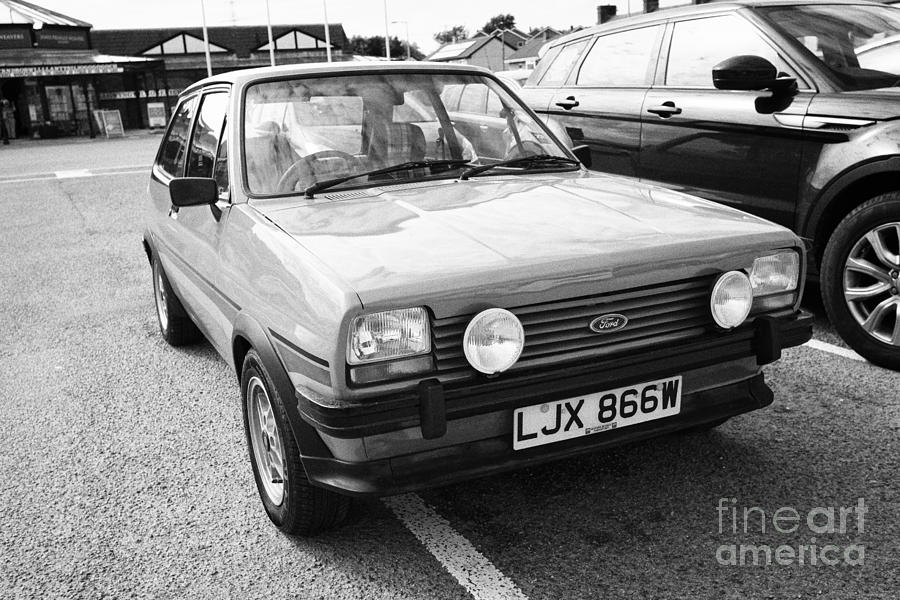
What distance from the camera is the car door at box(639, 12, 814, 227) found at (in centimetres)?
462

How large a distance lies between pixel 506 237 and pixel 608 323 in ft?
1.39

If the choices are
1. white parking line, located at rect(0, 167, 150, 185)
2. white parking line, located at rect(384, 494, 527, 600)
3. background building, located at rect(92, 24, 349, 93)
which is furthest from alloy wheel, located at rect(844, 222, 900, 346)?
background building, located at rect(92, 24, 349, 93)

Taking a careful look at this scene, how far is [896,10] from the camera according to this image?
210 inches

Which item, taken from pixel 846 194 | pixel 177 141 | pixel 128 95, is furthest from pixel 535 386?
pixel 128 95

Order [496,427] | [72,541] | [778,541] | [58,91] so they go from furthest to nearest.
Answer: [58,91] < [72,541] < [778,541] < [496,427]

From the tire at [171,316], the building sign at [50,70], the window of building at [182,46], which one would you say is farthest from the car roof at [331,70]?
the window of building at [182,46]

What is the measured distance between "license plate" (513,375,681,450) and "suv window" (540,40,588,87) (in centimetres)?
458

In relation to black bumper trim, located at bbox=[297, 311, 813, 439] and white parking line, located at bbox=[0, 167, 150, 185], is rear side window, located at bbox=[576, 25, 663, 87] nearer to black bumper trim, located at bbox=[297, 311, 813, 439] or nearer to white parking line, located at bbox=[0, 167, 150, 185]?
black bumper trim, located at bbox=[297, 311, 813, 439]

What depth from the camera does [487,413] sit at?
2475 millimetres

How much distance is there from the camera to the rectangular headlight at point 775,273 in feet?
9.47

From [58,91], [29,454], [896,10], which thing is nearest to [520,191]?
[29,454]

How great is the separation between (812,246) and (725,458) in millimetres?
1656

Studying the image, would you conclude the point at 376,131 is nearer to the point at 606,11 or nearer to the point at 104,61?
the point at 104,61

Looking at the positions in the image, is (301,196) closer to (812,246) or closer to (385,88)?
(385,88)
